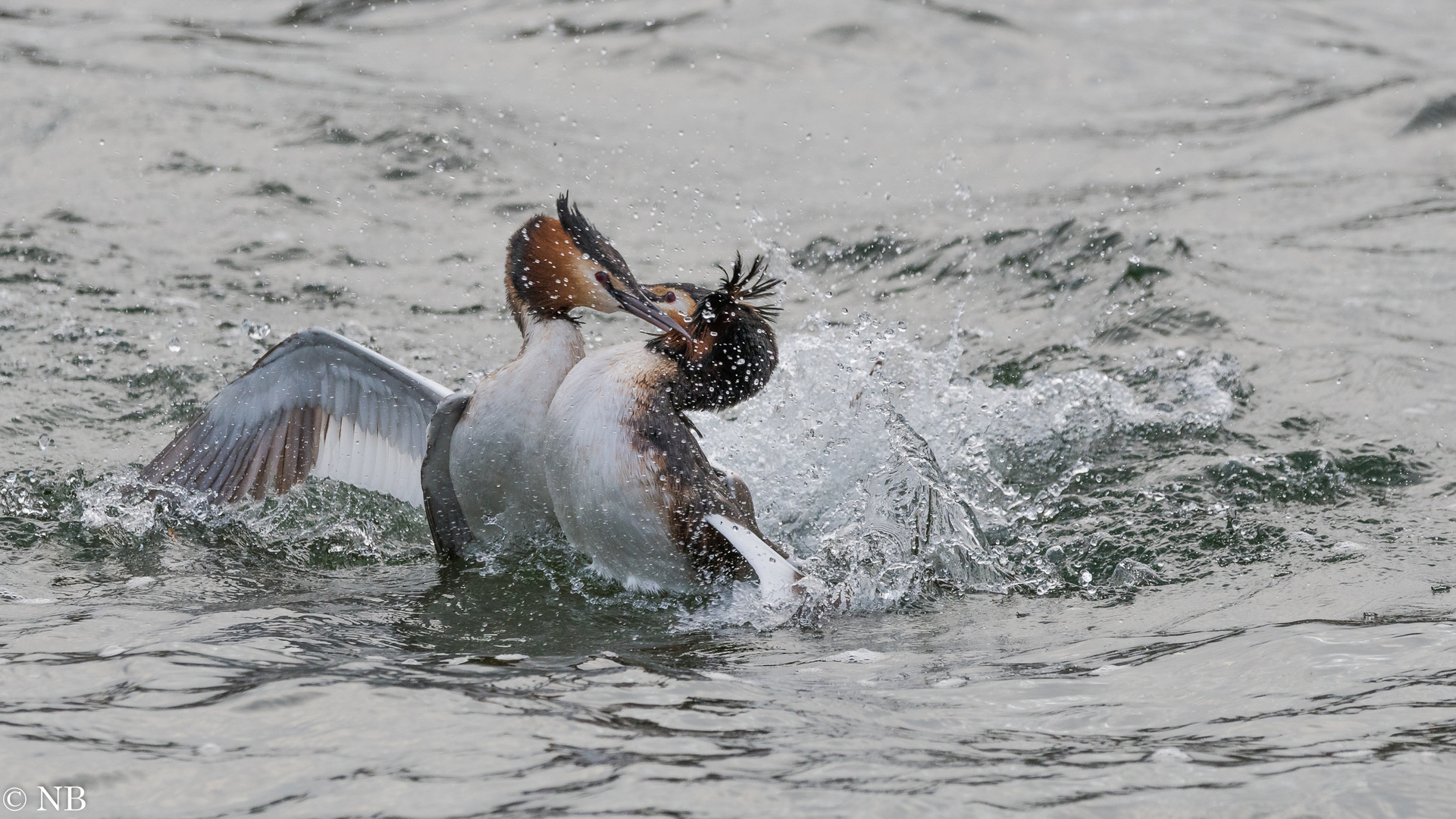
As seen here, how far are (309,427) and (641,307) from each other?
1.88 m

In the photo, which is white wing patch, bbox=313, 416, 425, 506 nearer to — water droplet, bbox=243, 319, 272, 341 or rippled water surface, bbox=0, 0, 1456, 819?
rippled water surface, bbox=0, 0, 1456, 819

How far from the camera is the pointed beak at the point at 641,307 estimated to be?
17.5ft

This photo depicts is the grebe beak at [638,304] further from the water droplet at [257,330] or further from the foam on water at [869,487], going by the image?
the water droplet at [257,330]

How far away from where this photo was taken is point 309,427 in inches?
250

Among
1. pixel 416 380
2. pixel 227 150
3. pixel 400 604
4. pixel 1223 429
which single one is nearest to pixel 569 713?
pixel 400 604

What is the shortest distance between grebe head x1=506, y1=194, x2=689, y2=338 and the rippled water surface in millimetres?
985

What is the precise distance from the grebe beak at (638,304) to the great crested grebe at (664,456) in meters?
0.08

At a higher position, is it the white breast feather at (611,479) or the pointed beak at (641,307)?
the pointed beak at (641,307)

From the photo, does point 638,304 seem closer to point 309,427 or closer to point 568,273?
point 568,273

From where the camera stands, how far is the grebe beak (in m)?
5.36
